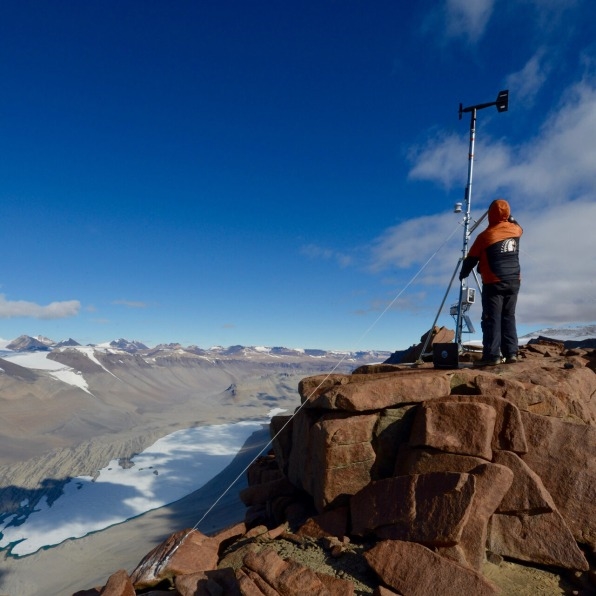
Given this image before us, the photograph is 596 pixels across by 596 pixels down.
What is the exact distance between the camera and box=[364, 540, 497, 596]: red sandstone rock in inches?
174

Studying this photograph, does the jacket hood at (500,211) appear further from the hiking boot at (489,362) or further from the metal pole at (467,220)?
the hiking boot at (489,362)

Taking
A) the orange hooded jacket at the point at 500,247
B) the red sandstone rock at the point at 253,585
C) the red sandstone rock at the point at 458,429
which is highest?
the orange hooded jacket at the point at 500,247

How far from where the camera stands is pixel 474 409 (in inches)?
241

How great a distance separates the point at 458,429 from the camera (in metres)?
6.11

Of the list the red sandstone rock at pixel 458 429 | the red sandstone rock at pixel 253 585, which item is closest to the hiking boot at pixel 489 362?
the red sandstone rock at pixel 458 429

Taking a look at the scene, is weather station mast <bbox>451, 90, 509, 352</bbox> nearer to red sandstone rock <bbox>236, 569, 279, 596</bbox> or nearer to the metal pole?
the metal pole

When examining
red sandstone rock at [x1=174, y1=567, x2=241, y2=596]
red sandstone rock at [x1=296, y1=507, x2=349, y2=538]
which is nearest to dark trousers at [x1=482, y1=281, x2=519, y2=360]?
red sandstone rock at [x1=296, y1=507, x2=349, y2=538]

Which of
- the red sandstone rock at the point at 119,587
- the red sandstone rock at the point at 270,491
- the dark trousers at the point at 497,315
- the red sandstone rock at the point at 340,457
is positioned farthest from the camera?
the red sandstone rock at the point at 270,491

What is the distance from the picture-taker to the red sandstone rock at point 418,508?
16.3 ft

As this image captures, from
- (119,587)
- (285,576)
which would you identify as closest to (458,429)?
(285,576)

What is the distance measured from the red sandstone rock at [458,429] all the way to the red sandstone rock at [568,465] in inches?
31.5

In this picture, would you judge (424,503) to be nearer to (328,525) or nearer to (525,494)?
(525,494)

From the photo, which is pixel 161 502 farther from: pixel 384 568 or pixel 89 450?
pixel 384 568

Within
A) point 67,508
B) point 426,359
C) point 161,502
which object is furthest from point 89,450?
point 426,359
